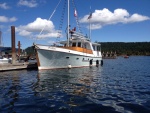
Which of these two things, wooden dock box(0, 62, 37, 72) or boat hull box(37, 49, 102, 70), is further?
boat hull box(37, 49, 102, 70)

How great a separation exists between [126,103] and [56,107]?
3.57 meters

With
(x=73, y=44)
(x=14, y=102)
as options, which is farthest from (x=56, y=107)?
(x=73, y=44)

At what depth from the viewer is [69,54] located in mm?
31641

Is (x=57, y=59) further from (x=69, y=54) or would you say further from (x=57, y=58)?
(x=69, y=54)

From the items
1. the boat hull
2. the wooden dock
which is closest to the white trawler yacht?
the boat hull

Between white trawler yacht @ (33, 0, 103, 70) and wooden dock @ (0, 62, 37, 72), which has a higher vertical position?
white trawler yacht @ (33, 0, 103, 70)

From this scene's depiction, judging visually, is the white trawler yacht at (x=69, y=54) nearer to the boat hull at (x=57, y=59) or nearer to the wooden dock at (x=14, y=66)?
the boat hull at (x=57, y=59)

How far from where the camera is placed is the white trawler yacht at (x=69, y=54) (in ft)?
98.1

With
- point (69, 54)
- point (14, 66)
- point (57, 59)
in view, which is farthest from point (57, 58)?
point (14, 66)

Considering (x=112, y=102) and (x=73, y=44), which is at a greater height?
(x=73, y=44)

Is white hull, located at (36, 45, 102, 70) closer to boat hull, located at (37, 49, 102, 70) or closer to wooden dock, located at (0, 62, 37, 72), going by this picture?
boat hull, located at (37, 49, 102, 70)

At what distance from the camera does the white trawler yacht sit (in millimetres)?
29906

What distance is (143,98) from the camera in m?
11.3

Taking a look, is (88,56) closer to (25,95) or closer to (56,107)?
(25,95)
